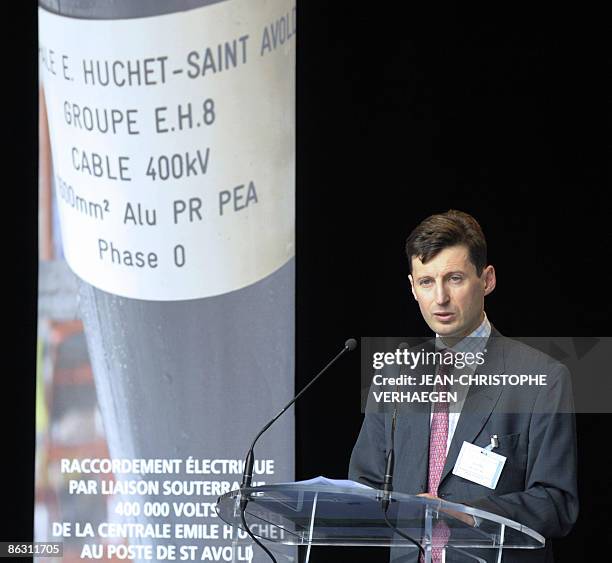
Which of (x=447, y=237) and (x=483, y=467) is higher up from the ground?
(x=447, y=237)

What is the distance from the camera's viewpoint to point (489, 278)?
4.04 metres

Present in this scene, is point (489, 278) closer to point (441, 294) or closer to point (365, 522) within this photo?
point (441, 294)

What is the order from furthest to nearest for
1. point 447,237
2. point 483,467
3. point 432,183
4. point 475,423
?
point 432,183, point 447,237, point 475,423, point 483,467

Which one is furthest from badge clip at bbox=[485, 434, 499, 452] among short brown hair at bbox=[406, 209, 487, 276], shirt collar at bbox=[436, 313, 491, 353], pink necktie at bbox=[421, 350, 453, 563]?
short brown hair at bbox=[406, 209, 487, 276]

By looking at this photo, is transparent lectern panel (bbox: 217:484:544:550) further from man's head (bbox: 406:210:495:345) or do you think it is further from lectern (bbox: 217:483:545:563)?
man's head (bbox: 406:210:495:345)

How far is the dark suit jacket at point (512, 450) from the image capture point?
3258mm

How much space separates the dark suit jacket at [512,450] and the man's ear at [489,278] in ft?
0.94

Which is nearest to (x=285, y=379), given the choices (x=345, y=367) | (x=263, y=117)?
(x=345, y=367)

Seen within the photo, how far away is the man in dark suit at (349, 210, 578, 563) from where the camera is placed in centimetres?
329

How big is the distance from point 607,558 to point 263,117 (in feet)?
6.92

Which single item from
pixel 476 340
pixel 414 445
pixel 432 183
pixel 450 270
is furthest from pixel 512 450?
pixel 432 183

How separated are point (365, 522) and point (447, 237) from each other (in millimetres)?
1313

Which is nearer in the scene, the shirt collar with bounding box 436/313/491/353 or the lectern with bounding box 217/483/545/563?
the lectern with bounding box 217/483/545/563

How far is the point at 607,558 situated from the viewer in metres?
4.35
